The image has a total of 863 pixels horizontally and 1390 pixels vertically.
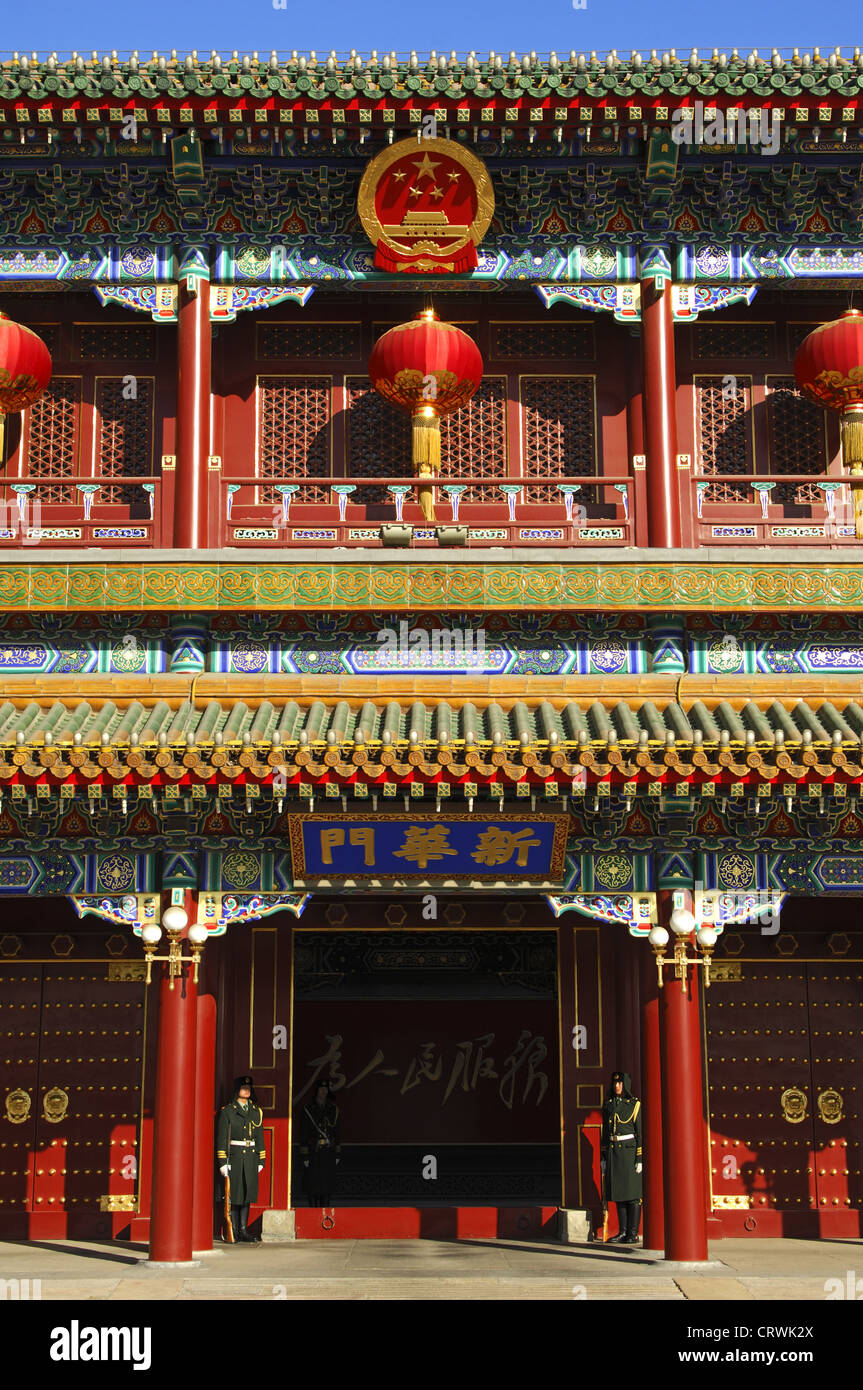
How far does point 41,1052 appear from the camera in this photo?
15273 mm

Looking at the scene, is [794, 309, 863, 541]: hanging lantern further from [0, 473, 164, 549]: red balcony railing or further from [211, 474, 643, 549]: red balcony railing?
[0, 473, 164, 549]: red balcony railing

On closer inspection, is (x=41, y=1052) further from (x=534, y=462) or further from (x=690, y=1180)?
(x=534, y=462)

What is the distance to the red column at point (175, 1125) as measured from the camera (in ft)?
40.4

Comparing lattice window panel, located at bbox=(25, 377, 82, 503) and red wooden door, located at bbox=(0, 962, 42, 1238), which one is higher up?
lattice window panel, located at bbox=(25, 377, 82, 503)

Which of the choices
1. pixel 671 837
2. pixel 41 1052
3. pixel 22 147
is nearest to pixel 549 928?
pixel 671 837

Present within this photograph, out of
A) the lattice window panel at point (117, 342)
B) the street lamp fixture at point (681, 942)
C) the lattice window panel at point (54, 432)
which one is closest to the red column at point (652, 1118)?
the street lamp fixture at point (681, 942)

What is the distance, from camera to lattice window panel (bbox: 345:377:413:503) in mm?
15438

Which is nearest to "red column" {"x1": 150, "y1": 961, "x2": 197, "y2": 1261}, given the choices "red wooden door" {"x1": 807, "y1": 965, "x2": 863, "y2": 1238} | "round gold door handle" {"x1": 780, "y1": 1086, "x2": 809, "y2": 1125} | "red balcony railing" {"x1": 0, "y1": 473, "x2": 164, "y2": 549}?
"red balcony railing" {"x1": 0, "y1": 473, "x2": 164, "y2": 549}

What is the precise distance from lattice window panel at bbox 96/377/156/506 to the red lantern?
798 millimetres

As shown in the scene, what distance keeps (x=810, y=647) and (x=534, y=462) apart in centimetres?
354

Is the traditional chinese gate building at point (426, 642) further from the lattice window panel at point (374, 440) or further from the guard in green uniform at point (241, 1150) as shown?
the guard in green uniform at point (241, 1150)

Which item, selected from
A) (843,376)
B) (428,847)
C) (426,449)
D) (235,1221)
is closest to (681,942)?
(428,847)

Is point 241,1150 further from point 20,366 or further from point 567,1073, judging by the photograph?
point 20,366

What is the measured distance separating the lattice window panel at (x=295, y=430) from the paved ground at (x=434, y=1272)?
740cm
